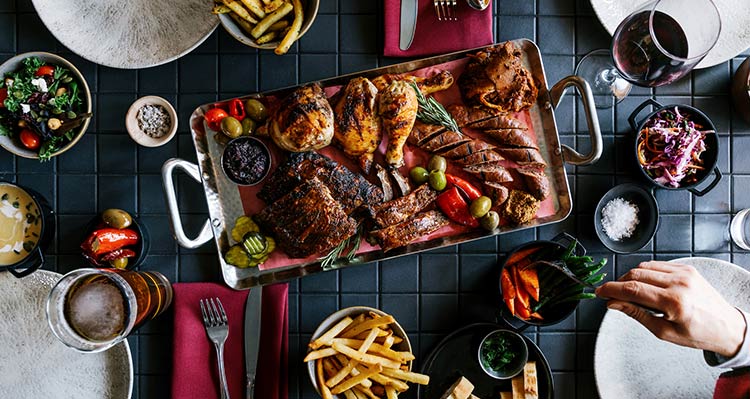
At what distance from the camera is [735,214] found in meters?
2.74

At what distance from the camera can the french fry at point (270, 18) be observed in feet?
7.91

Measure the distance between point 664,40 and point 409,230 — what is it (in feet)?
4.18

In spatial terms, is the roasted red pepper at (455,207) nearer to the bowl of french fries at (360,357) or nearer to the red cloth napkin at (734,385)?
the bowl of french fries at (360,357)

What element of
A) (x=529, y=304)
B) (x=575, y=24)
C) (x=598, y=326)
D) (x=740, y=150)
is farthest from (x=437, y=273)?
(x=740, y=150)

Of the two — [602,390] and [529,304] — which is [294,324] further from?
[602,390]

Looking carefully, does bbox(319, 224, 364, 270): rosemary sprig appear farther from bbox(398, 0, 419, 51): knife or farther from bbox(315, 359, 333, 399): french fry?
bbox(398, 0, 419, 51): knife

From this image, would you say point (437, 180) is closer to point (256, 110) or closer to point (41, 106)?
point (256, 110)

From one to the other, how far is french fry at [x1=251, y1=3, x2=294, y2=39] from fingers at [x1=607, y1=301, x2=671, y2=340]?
1710 millimetres

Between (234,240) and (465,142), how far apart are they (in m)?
1.10

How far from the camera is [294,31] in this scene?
242 centimetres

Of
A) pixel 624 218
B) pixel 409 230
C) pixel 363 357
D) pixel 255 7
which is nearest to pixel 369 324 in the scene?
pixel 363 357

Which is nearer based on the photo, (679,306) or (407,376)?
(679,306)

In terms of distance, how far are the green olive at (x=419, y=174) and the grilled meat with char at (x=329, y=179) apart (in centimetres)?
17

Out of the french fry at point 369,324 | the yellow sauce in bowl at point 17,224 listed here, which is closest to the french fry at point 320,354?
the french fry at point 369,324
